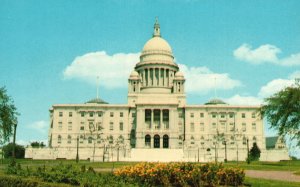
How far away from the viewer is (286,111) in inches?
2108

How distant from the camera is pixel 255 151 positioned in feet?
285

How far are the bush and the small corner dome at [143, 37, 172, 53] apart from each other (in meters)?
98.8

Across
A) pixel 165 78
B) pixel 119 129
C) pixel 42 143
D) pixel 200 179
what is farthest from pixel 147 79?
pixel 200 179

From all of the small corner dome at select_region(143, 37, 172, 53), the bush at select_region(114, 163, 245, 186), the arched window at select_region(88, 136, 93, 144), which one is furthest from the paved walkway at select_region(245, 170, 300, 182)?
the small corner dome at select_region(143, 37, 172, 53)

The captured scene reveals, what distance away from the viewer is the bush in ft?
63.7

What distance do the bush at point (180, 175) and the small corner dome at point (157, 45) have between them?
324 feet

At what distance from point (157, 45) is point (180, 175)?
102 meters

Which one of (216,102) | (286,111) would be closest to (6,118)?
(286,111)

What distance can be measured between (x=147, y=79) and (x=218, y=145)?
3036 centimetres

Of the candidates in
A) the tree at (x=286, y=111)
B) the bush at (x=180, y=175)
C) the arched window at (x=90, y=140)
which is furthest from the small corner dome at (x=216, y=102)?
the bush at (x=180, y=175)

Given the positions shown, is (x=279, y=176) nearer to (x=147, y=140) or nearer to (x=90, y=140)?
(x=147, y=140)

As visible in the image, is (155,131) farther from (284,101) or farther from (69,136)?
(284,101)

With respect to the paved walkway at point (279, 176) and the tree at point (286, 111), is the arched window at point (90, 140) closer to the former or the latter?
the tree at point (286, 111)

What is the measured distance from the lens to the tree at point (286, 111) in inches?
2078
